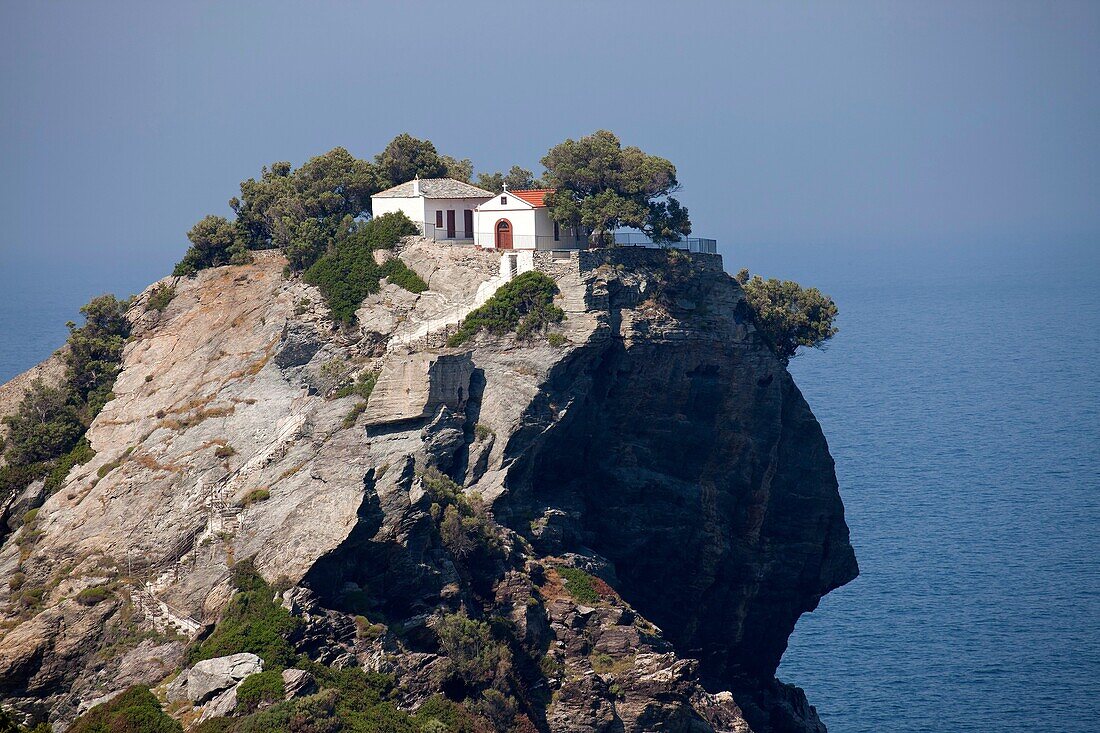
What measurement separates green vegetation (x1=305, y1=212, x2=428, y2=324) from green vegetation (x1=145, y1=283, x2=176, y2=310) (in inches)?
354

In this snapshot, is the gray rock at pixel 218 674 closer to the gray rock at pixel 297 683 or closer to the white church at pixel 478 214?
the gray rock at pixel 297 683

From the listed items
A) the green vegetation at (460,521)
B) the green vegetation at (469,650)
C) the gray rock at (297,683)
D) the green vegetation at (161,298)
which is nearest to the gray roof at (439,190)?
the green vegetation at (161,298)

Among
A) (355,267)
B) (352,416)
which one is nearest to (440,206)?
(355,267)

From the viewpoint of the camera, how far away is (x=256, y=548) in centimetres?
7400

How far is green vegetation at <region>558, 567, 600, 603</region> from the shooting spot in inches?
3258

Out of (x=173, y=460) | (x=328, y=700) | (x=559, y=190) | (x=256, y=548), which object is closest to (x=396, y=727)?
(x=328, y=700)

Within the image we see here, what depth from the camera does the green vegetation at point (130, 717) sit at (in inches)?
2562

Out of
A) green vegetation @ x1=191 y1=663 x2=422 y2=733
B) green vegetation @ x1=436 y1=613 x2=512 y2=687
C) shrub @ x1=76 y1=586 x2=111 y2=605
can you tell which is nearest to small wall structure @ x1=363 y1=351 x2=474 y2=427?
green vegetation @ x1=436 y1=613 x2=512 y2=687

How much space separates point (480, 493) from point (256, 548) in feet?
40.7

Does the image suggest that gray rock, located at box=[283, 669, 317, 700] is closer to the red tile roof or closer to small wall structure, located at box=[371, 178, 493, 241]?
the red tile roof

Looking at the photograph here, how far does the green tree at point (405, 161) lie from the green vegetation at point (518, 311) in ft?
54.3

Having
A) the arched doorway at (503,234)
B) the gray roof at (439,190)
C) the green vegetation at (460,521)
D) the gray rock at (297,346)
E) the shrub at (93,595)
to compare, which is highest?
the gray roof at (439,190)

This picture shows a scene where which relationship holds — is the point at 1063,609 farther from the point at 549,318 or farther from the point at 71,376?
the point at 71,376

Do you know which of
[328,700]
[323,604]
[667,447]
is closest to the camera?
[328,700]
